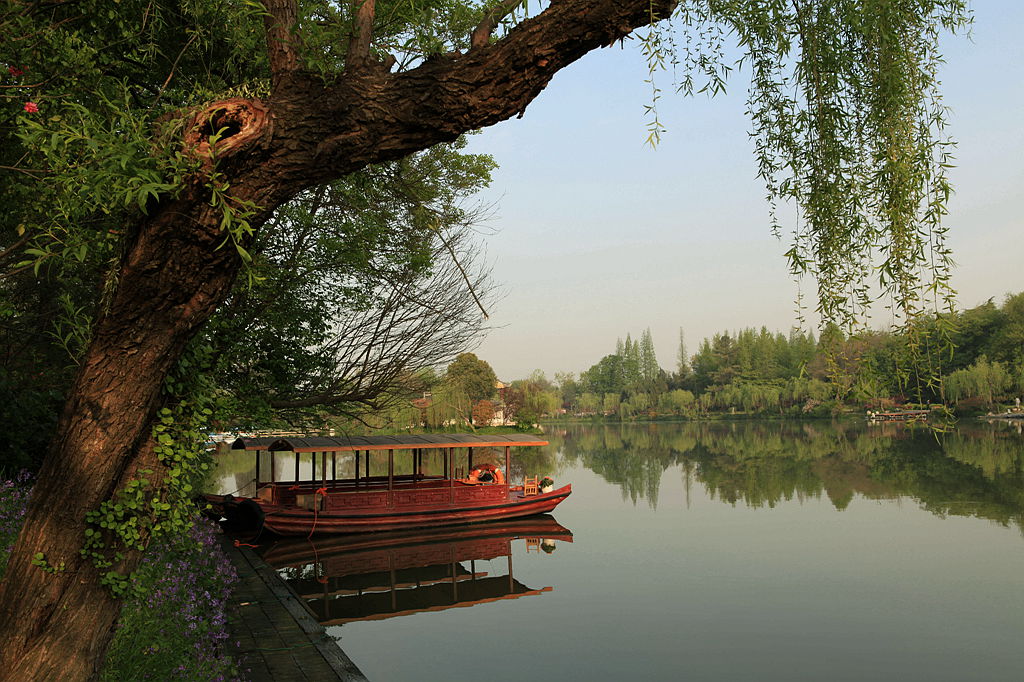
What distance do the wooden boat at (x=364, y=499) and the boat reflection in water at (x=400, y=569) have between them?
338 millimetres

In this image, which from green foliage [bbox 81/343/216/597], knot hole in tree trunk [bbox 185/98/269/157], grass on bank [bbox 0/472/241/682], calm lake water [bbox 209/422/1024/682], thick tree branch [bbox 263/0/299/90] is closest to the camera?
knot hole in tree trunk [bbox 185/98/269/157]

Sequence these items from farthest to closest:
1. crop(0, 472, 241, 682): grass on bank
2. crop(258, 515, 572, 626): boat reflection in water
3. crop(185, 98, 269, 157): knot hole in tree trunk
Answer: crop(258, 515, 572, 626): boat reflection in water → crop(0, 472, 241, 682): grass on bank → crop(185, 98, 269, 157): knot hole in tree trunk

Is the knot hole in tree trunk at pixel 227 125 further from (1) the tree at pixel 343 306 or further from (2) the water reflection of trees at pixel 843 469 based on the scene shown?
(2) the water reflection of trees at pixel 843 469

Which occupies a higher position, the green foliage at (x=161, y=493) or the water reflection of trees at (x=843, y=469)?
the green foliage at (x=161, y=493)

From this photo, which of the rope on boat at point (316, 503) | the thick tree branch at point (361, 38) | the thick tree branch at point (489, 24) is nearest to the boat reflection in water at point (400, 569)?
the rope on boat at point (316, 503)

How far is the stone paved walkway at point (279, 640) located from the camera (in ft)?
21.5

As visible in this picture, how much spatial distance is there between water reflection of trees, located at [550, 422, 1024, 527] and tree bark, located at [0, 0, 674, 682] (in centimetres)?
1460

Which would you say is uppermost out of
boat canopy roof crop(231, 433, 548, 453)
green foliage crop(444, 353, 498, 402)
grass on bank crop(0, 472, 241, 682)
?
green foliage crop(444, 353, 498, 402)

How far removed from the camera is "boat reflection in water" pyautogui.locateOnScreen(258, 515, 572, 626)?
12.6 meters

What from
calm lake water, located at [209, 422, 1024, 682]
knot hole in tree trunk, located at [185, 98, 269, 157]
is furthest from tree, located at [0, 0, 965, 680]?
calm lake water, located at [209, 422, 1024, 682]

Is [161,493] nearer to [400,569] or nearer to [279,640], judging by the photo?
[279,640]

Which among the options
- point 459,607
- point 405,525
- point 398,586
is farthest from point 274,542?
point 459,607

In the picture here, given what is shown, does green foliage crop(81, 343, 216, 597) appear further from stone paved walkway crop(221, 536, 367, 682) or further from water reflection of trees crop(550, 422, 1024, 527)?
water reflection of trees crop(550, 422, 1024, 527)

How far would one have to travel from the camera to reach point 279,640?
7.54 m
